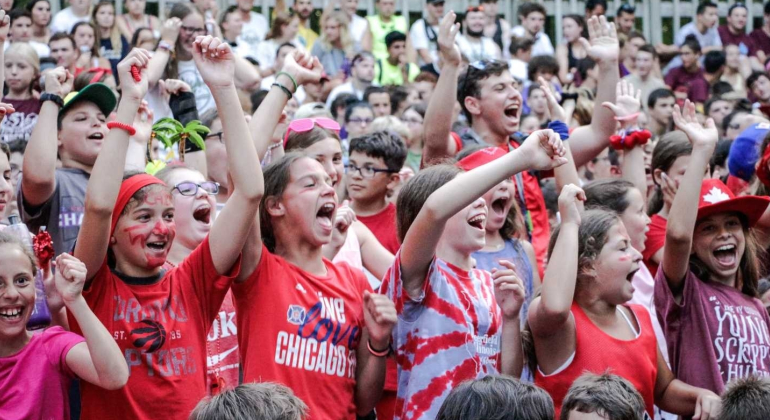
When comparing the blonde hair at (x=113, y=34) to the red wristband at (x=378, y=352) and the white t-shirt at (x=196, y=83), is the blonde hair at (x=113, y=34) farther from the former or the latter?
the red wristband at (x=378, y=352)

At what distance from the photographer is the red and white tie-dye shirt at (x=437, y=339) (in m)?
3.67

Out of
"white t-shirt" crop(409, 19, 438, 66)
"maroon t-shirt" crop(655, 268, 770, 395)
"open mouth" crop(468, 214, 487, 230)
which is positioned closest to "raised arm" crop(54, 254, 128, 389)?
"open mouth" crop(468, 214, 487, 230)

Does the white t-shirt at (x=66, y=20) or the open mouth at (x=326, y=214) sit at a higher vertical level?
the open mouth at (x=326, y=214)

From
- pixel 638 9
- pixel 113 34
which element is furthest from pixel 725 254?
pixel 638 9

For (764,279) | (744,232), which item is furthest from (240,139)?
(764,279)

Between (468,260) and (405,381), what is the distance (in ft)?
1.72

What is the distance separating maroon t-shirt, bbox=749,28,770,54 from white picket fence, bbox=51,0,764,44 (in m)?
1.76

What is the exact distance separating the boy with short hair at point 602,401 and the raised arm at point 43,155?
2.25 m

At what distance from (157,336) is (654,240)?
2.65m

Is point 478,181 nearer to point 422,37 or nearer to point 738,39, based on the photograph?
point 422,37

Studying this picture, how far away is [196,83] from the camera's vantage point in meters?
7.64

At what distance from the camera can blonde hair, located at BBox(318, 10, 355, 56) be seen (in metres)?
11.5

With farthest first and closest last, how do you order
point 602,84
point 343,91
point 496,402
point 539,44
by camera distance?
1. point 539,44
2. point 343,91
3. point 602,84
4. point 496,402

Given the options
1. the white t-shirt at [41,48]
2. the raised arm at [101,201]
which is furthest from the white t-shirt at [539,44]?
the raised arm at [101,201]
